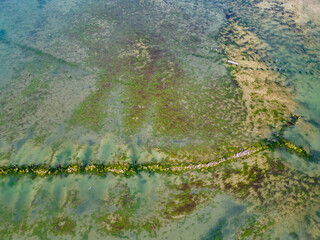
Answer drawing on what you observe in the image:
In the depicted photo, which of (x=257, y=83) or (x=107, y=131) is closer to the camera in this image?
(x=107, y=131)

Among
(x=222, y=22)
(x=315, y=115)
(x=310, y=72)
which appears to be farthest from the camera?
(x=222, y=22)

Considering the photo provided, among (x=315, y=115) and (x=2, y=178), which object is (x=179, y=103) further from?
(x=2, y=178)

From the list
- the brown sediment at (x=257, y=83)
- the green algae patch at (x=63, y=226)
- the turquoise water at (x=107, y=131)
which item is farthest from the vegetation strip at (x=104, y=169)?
the brown sediment at (x=257, y=83)

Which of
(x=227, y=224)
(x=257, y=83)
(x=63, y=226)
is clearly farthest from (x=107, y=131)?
(x=257, y=83)

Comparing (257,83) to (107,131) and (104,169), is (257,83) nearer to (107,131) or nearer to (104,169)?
(107,131)

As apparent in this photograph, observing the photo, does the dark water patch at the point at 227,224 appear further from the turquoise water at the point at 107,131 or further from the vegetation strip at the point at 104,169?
the vegetation strip at the point at 104,169

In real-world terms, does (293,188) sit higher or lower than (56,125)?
higher

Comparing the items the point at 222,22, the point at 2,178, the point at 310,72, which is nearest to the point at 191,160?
the point at 2,178

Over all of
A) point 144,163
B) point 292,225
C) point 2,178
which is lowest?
point 2,178

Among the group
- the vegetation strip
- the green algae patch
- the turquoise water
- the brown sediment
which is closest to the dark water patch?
the turquoise water
